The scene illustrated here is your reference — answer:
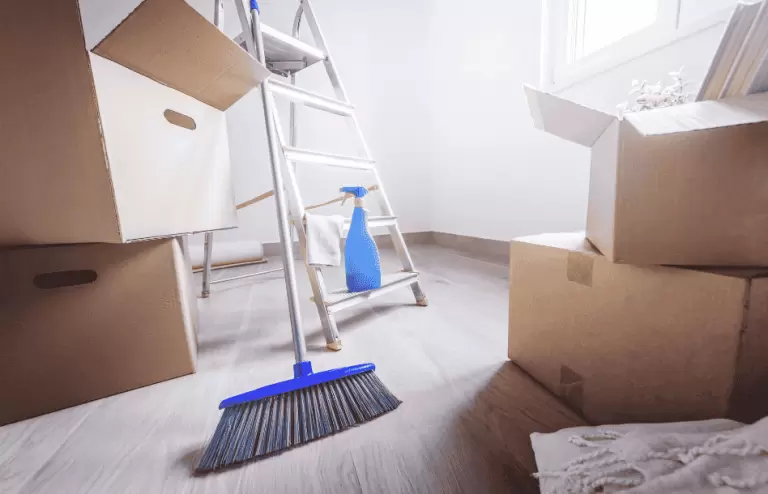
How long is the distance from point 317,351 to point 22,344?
55 centimetres

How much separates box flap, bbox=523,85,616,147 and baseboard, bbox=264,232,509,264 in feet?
3.97

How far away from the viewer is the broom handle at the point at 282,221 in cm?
67

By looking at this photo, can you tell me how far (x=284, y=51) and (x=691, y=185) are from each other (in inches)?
47.4

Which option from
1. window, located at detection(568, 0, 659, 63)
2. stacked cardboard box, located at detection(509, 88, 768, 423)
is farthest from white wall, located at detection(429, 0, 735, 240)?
stacked cardboard box, located at detection(509, 88, 768, 423)

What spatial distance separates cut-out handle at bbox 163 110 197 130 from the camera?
2.42 ft

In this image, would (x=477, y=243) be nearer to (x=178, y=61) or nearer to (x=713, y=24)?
(x=713, y=24)

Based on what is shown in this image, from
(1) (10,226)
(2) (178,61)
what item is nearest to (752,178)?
(2) (178,61)

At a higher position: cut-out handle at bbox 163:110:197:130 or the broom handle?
cut-out handle at bbox 163:110:197:130

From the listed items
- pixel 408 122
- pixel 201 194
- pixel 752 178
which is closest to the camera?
pixel 752 178

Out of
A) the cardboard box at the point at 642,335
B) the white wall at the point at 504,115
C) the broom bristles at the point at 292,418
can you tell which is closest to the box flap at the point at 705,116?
the cardboard box at the point at 642,335

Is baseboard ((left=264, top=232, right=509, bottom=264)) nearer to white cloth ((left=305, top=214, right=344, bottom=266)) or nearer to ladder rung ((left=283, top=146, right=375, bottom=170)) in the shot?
ladder rung ((left=283, top=146, right=375, bottom=170))

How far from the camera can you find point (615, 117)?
1.55 feet

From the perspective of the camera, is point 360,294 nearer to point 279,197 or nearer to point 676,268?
point 279,197

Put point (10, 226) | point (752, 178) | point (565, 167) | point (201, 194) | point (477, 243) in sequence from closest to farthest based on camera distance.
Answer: point (752, 178) < point (10, 226) < point (201, 194) < point (565, 167) < point (477, 243)
